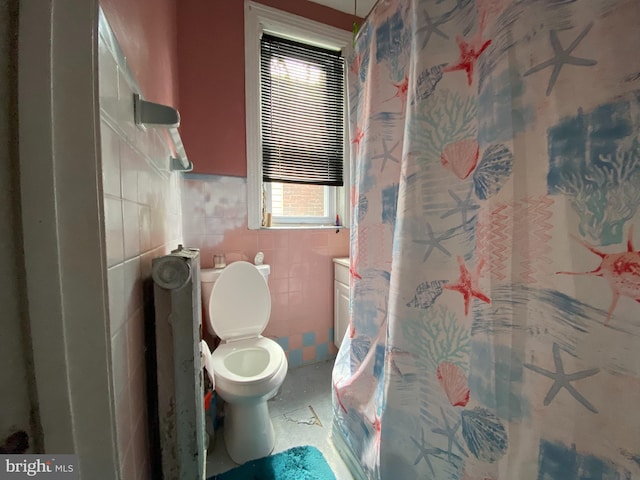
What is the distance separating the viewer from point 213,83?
1.55 metres

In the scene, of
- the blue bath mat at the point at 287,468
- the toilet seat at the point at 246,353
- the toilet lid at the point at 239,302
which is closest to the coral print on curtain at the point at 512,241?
the blue bath mat at the point at 287,468

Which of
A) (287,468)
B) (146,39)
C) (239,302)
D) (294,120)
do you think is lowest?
(287,468)

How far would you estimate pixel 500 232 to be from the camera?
630mm

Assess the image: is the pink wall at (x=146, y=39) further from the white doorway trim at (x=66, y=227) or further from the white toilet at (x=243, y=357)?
the white toilet at (x=243, y=357)

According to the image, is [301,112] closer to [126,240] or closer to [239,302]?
[239,302]

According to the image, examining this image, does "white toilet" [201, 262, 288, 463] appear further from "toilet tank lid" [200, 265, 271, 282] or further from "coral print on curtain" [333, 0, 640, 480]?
"coral print on curtain" [333, 0, 640, 480]

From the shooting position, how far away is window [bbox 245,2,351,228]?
1.64 metres

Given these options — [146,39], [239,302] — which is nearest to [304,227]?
[239,302]

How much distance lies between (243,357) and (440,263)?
1.11 meters

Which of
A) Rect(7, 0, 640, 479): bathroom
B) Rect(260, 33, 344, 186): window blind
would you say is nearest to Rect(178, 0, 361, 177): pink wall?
Rect(260, 33, 344, 186): window blind

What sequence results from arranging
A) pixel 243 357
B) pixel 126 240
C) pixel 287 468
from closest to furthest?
pixel 126 240 < pixel 287 468 < pixel 243 357

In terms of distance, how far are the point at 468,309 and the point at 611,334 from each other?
0.26 m

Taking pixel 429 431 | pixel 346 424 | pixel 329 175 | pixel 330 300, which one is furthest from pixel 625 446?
pixel 329 175

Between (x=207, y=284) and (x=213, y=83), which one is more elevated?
(x=213, y=83)
